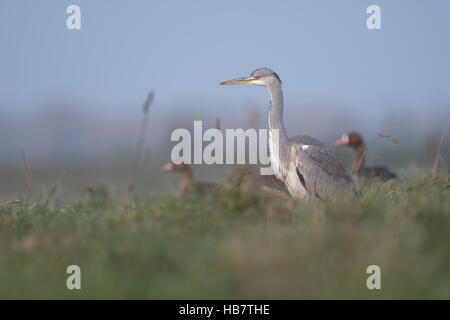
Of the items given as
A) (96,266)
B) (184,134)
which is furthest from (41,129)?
(96,266)

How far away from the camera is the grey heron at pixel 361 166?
9.77 metres

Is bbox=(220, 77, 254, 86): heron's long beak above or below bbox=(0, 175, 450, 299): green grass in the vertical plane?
above

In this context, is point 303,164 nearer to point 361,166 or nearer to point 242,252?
point 361,166

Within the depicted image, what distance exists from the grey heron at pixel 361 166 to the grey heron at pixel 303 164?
2.11 ft

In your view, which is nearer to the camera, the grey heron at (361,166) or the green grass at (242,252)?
the green grass at (242,252)

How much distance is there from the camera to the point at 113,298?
4.23m

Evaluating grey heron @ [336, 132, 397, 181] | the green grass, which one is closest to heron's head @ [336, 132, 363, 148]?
grey heron @ [336, 132, 397, 181]

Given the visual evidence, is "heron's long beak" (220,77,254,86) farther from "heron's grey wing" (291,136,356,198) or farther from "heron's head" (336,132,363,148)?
"heron's head" (336,132,363,148)

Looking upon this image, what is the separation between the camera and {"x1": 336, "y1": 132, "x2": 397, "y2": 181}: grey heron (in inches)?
385

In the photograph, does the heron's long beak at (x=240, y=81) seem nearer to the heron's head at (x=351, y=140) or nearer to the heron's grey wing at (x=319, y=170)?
the heron's grey wing at (x=319, y=170)

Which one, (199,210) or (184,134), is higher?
(184,134)

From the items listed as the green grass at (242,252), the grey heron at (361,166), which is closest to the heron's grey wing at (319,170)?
the grey heron at (361,166)
